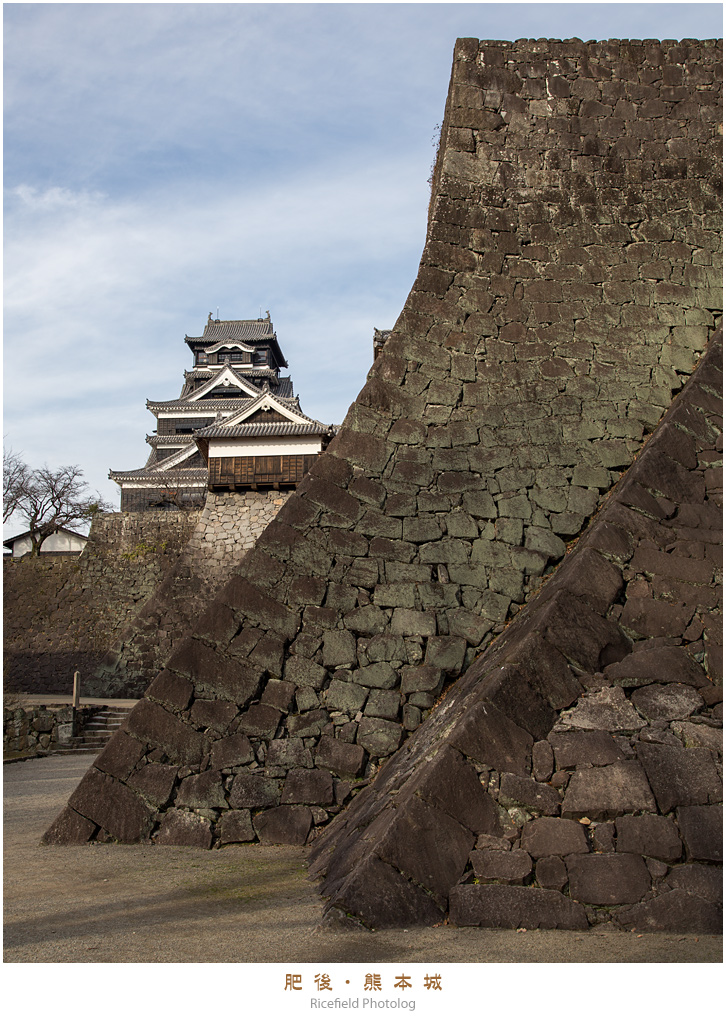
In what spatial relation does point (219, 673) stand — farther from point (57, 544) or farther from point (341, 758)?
point (57, 544)

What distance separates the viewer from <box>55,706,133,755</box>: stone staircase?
13.6 m

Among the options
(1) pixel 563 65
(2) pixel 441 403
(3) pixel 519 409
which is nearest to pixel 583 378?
(3) pixel 519 409

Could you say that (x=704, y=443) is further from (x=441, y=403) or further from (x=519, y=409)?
(x=441, y=403)

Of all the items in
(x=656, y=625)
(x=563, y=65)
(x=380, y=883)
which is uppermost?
(x=563, y=65)

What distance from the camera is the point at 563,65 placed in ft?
23.5

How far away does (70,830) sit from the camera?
5.39m

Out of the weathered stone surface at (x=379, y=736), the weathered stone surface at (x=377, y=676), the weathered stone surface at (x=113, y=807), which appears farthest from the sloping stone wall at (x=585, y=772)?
the weathered stone surface at (x=113, y=807)

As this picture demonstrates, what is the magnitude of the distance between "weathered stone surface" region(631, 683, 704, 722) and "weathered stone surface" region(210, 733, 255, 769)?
2.79 m

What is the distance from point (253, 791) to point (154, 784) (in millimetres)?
714

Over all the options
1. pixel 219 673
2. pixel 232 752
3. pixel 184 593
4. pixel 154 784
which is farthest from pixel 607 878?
pixel 184 593

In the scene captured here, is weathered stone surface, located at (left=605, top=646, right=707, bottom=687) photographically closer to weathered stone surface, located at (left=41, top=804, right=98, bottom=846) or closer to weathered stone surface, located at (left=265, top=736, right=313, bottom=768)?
weathered stone surface, located at (left=265, top=736, right=313, bottom=768)

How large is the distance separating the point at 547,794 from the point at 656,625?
4.06 ft

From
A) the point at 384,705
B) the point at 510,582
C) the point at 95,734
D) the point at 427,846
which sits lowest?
the point at 95,734
